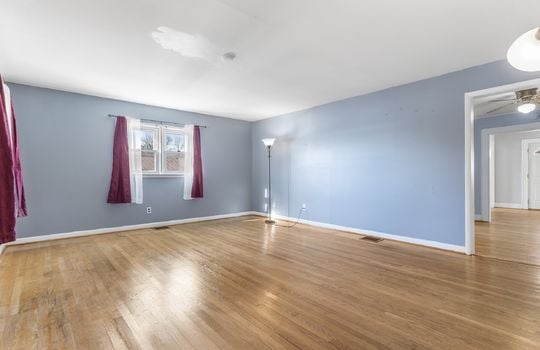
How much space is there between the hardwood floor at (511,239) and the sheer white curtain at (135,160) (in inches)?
224

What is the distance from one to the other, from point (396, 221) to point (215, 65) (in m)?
3.64

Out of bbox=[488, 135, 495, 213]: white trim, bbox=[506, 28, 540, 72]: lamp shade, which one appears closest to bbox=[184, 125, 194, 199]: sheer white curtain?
bbox=[506, 28, 540, 72]: lamp shade

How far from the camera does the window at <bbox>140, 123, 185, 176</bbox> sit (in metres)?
5.21

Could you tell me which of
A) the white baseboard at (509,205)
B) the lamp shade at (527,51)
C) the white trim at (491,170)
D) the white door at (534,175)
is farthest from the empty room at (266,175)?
the white door at (534,175)

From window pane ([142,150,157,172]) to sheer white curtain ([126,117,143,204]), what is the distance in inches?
8.2

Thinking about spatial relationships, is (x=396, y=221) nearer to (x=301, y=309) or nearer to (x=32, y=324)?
(x=301, y=309)

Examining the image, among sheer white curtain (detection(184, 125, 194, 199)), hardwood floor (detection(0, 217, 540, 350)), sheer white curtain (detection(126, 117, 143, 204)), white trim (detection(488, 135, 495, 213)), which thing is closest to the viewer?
hardwood floor (detection(0, 217, 540, 350))

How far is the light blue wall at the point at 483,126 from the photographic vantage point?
5691 millimetres

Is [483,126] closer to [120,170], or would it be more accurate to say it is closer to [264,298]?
[264,298]

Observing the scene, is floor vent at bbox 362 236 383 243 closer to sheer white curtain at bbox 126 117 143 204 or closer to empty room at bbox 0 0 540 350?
empty room at bbox 0 0 540 350

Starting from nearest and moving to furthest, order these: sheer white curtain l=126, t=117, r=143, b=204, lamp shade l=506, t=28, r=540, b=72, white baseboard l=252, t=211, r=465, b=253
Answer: lamp shade l=506, t=28, r=540, b=72
white baseboard l=252, t=211, r=465, b=253
sheer white curtain l=126, t=117, r=143, b=204

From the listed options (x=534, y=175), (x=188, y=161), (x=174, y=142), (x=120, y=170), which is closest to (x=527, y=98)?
(x=534, y=175)

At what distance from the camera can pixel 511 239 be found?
404 cm

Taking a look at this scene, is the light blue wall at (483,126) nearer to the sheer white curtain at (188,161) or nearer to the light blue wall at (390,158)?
the light blue wall at (390,158)
